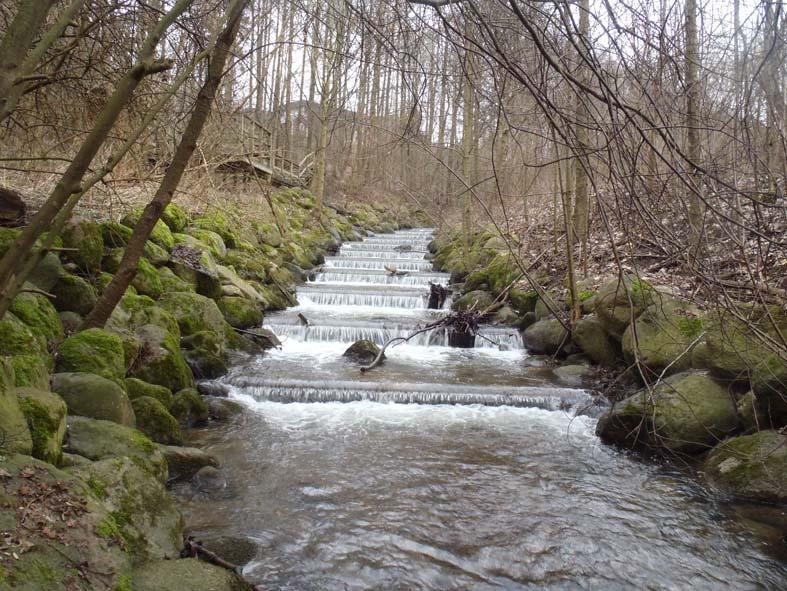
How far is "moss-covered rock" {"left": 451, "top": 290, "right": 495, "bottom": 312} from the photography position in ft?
42.7

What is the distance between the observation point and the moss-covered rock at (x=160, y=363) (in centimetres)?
A: 711

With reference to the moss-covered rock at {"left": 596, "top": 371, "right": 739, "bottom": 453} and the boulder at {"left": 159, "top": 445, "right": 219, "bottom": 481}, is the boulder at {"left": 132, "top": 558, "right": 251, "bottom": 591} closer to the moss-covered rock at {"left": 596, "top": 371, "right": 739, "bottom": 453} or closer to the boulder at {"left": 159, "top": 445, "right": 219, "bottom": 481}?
the boulder at {"left": 159, "top": 445, "right": 219, "bottom": 481}

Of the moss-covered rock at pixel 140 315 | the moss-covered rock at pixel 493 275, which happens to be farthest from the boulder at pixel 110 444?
the moss-covered rock at pixel 493 275

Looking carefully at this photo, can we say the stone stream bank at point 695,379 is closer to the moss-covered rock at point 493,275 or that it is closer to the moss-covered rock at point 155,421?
the moss-covered rock at point 493,275

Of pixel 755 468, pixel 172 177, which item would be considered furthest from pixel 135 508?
pixel 755 468

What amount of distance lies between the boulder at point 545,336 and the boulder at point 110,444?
285 inches

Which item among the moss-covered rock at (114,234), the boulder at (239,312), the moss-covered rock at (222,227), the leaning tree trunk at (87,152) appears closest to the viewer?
the leaning tree trunk at (87,152)

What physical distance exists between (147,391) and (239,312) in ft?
15.7

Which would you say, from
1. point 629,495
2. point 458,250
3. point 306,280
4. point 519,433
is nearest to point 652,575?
point 629,495

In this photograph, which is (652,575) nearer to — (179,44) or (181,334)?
(179,44)

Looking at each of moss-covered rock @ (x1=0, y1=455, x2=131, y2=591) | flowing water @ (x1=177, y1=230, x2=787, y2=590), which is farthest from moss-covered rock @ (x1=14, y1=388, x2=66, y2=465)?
flowing water @ (x1=177, y1=230, x2=787, y2=590)

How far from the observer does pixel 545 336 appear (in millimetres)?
10602

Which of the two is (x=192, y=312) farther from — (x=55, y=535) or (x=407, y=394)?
(x=55, y=535)

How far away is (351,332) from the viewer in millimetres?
11344
